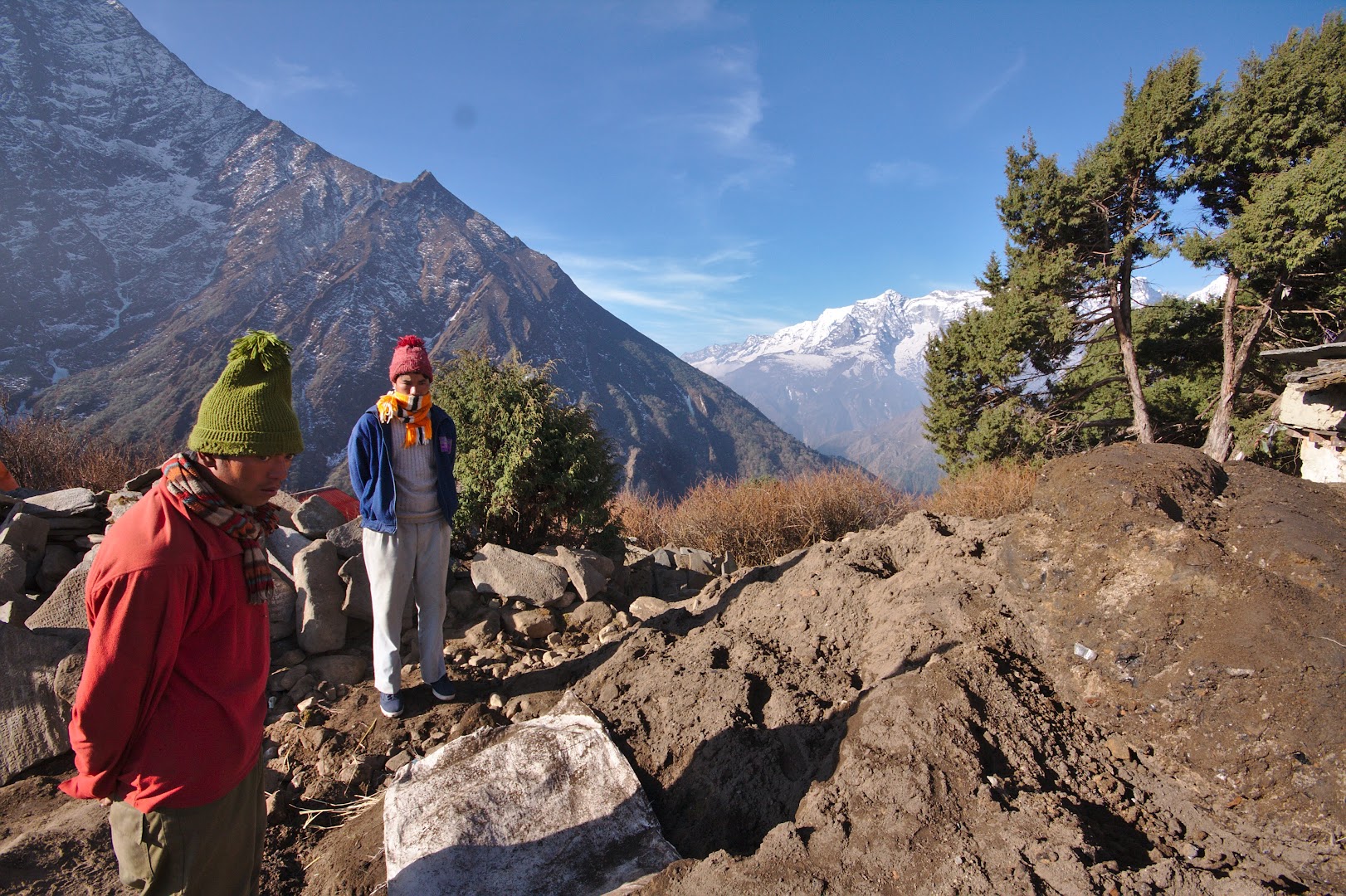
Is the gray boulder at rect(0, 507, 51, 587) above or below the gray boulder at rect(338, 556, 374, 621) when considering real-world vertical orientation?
above

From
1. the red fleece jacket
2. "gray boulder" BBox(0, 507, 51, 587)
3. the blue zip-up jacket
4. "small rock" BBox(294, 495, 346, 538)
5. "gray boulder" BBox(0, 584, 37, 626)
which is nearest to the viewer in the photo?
the red fleece jacket

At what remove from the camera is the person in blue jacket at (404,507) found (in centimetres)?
356

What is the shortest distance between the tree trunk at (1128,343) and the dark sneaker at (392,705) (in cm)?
1614

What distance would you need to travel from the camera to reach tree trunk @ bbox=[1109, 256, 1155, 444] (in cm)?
1373

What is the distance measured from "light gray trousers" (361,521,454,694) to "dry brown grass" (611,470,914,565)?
455 centimetres

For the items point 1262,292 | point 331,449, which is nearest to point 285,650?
point 1262,292

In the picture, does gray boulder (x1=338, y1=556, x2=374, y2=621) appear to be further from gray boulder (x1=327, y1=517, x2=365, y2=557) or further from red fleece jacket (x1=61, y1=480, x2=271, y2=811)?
red fleece jacket (x1=61, y1=480, x2=271, y2=811)

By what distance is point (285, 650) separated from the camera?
4.40 m

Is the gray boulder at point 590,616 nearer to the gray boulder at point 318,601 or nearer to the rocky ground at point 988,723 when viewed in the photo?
the rocky ground at point 988,723

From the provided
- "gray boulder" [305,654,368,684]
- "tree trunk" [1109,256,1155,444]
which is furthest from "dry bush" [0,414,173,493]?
"tree trunk" [1109,256,1155,444]

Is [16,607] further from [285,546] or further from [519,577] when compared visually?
[519,577]

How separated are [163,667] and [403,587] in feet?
6.95

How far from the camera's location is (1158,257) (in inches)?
522

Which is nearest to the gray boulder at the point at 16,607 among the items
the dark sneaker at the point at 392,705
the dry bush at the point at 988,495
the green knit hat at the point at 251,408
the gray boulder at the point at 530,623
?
the dark sneaker at the point at 392,705
